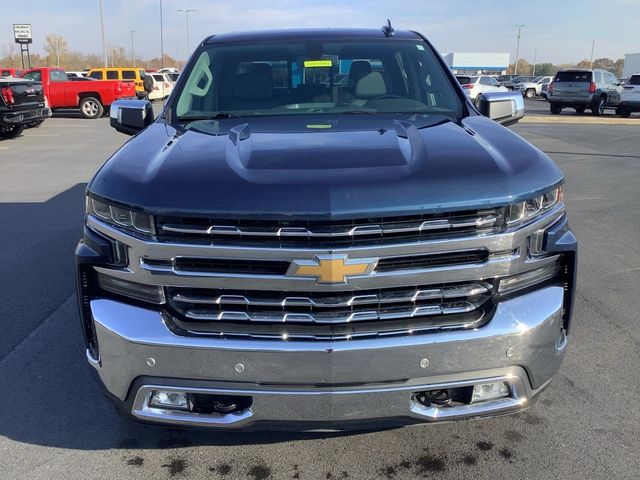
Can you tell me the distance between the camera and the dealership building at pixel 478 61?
3017 inches

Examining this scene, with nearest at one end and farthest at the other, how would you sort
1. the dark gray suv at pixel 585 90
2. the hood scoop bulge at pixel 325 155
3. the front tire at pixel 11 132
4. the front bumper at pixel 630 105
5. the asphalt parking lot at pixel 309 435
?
the hood scoop bulge at pixel 325 155
the asphalt parking lot at pixel 309 435
the front tire at pixel 11 132
the front bumper at pixel 630 105
the dark gray suv at pixel 585 90

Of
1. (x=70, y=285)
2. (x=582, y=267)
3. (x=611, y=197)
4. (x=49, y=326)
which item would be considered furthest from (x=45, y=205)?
(x=611, y=197)

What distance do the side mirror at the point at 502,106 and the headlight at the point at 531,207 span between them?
5.10ft

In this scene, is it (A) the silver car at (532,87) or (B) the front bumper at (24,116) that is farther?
(A) the silver car at (532,87)

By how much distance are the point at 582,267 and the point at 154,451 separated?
4242 millimetres

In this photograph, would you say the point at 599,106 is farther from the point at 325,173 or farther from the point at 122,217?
the point at 122,217

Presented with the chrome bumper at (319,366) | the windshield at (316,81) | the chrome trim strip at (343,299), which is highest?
the windshield at (316,81)

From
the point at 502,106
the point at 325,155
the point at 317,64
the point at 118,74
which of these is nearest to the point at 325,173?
the point at 325,155

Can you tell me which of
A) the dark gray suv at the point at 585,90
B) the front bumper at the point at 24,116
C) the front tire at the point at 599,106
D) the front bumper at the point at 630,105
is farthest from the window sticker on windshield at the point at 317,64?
the front tire at the point at 599,106

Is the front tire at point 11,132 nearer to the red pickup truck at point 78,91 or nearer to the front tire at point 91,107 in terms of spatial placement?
the red pickup truck at point 78,91

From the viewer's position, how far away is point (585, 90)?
24484mm

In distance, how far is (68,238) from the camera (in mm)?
6297

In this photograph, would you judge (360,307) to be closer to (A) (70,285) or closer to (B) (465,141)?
(B) (465,141)

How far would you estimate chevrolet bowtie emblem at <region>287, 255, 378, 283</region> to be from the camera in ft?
7.02
